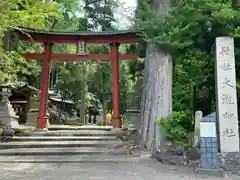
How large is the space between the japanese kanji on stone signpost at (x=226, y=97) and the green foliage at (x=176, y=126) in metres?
1.20

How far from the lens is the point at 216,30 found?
23.1ft

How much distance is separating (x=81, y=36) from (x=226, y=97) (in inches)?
302

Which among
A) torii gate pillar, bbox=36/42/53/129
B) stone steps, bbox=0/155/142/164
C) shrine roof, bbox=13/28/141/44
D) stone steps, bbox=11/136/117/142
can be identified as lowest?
stone steps, bbox=0/155/142/164

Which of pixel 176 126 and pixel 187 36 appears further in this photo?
pixel 176 126

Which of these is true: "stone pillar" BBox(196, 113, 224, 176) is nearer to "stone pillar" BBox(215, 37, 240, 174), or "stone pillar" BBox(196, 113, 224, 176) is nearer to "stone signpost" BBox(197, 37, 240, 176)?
"stone signpost" BBox(197, 37, 240, 176)

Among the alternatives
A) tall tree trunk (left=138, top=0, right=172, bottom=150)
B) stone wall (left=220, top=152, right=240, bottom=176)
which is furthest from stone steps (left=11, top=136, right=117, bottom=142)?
stone wall (left=220, top=152, right=240, bottom=176)

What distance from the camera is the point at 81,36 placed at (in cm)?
1224

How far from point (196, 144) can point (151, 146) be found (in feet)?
4.96

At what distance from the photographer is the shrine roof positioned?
464 inches

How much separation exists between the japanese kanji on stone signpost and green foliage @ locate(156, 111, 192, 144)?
1.20 metres

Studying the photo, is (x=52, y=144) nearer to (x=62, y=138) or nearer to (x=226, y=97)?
(x=62, y=138)

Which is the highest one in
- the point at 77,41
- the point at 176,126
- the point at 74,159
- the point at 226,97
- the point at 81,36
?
the point at 81,36

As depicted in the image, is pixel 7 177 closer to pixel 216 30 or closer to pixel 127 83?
pixel 216 30

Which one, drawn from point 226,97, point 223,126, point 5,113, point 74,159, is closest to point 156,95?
point 226,97
